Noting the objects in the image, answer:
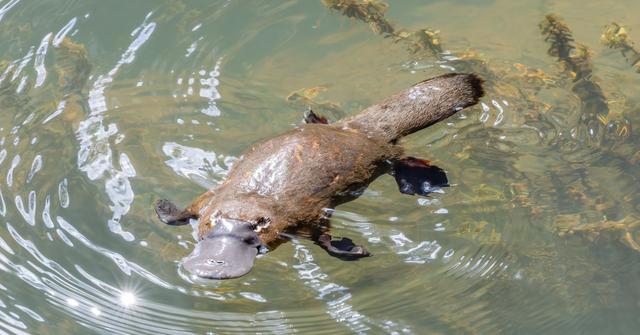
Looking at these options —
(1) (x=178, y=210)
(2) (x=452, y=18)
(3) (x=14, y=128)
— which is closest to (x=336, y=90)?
(2) (x=452, y=18)

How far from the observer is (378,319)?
3201 mm

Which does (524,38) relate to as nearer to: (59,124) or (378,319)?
(378,319)

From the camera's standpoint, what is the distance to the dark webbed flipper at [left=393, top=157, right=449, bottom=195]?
11.8 ft

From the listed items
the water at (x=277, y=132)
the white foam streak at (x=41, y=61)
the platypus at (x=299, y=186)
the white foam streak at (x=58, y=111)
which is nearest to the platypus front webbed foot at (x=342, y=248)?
the platypus at (x=299, y=186)

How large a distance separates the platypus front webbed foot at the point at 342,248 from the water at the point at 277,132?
16 cm

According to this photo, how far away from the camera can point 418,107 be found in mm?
3779

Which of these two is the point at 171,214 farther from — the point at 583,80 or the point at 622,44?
the point at 622,44

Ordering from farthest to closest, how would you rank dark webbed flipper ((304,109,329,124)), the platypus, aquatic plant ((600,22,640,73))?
aquatic plant ((600,22,640,73)), dark webbed flipper ((304,109,329,124)), the platypus

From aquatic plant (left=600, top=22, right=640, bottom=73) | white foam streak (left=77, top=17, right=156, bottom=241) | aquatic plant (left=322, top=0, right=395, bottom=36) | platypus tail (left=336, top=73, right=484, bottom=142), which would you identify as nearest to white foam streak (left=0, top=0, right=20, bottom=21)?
white foam streak (left=77, top=17, right=156, bottom=241)

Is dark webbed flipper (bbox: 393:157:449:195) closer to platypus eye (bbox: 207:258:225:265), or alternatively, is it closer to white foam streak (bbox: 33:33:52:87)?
platypus eye (bbox: 207:258:225:265)

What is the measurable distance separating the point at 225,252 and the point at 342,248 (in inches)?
18.7

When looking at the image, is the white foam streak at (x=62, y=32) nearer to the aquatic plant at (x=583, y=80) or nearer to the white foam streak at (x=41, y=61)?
the white foam streak at (x=41, y=61)

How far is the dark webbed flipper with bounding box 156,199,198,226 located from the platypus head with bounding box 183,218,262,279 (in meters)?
0.24

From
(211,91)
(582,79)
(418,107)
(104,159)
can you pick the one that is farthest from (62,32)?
(582,79)
